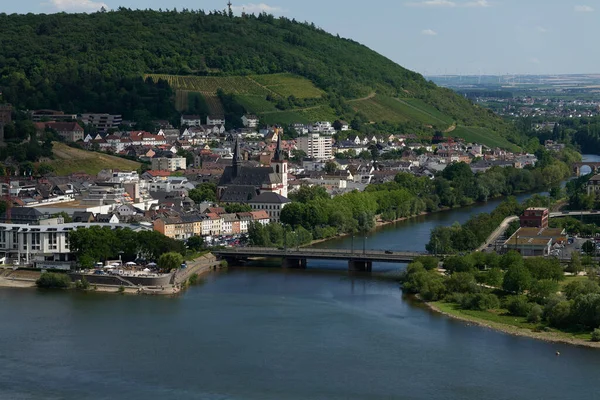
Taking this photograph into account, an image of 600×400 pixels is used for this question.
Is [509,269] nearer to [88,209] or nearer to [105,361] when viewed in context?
[105,361]

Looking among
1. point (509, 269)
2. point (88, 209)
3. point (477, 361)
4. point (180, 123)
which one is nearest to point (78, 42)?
point (180, 123)

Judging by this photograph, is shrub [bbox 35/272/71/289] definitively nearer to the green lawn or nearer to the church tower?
the green lawn

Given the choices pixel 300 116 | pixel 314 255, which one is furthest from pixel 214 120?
pixel 314 255

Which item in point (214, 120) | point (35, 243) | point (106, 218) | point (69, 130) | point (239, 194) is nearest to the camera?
point (35, 243)

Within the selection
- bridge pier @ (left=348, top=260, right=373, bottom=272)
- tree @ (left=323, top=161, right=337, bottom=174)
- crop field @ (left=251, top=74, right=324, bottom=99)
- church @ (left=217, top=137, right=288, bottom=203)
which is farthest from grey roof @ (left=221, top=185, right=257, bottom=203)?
crop field @ (left=251, top=74, right=324, bottom=99)

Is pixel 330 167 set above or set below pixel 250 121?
below

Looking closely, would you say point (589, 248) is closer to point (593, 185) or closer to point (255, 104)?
point (593, 185)

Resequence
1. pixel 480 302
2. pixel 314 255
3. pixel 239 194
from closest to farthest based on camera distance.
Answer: pixel 480 302 < pixel 314 255 < pixel 239 194
